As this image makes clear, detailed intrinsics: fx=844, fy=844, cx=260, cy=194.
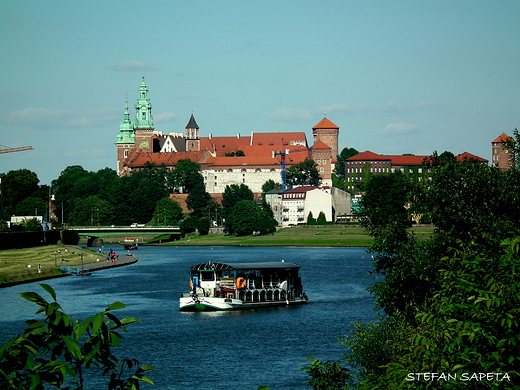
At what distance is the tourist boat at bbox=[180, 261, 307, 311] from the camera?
46.0 meters

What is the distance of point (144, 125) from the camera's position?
18525cm

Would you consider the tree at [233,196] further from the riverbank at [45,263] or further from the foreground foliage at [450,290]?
the foreground foliage at [450,290]

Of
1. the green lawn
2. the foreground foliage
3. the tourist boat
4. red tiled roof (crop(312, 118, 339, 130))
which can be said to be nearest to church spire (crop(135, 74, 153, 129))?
red tiled roof (crop(312, 118, 339, 130))

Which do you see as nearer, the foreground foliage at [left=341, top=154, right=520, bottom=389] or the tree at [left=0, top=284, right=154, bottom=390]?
the tree at [left=0, top=284, right=154, bottom=390]

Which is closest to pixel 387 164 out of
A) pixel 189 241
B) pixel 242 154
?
pixel 242 154

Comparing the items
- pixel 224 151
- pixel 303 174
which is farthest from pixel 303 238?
pixel 224 151

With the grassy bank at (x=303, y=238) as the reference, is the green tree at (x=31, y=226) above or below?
above

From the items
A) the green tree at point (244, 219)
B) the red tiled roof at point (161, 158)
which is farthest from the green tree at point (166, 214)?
the red tiled roof at point (161, 158)

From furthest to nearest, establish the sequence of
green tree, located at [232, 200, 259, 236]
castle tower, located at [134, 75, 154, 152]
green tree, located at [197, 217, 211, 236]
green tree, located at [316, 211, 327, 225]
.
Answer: castle tower, located at [134, 75, 154, 152]
green tree, located at [316, 211, 327, 225]
green tree, located at [197, 217, 211, 236]
green tree, located at [232, 200, 259, 236]

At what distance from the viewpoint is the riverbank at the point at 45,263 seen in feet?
197

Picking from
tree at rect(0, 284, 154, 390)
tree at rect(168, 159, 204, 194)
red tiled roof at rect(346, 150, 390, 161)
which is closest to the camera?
tree at rect(0, 284, 154, 390)

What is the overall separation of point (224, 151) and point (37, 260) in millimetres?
120007

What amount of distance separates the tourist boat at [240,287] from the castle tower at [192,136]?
14205cm

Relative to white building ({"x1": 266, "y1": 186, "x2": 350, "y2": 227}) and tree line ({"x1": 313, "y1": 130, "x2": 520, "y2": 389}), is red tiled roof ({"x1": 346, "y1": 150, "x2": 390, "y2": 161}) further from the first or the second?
tree line ({"x1": 313, "y1": 130, "x2": 520, "y2": 389})
